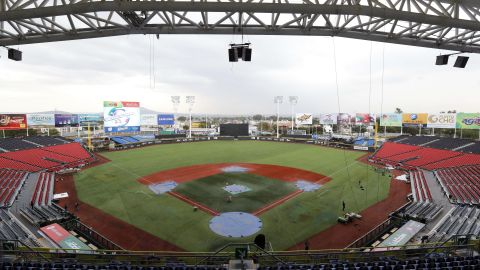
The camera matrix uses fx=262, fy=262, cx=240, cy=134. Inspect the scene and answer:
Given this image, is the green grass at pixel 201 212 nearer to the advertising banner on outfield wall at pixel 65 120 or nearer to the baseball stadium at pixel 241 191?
the baseball stadium at pixel 241 191

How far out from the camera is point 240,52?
1166 centimetres

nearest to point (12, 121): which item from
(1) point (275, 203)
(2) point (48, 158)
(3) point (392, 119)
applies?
(2) point (48, 158)

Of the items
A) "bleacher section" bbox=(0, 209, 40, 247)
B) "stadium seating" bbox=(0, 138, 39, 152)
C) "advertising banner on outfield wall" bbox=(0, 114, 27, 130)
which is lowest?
"bleacher section" bbox=(0, 209, 40, 247)

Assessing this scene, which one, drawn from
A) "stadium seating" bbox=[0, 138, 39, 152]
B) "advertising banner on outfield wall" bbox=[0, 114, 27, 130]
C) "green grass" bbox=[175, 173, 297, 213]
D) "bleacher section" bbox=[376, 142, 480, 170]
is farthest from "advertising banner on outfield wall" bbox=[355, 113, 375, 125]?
"advertising banner on outfield wall" bbox=[0, 114, 27, 130]

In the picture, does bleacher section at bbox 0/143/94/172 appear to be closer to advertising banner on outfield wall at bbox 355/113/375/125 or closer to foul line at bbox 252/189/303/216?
foul line at bbox 252/189/303/216

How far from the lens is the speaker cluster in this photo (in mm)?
11508

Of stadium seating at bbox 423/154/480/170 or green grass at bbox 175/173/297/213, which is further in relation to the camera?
stadium seating at bbox 423/154/480/170

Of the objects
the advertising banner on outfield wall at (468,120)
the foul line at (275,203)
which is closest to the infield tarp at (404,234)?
the foul line at (275,203)

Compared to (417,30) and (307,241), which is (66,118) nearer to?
(307,241)

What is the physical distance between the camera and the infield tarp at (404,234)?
1490cm

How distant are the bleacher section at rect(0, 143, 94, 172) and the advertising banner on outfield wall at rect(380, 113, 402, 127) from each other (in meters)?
55.8

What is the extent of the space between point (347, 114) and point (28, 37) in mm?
64147

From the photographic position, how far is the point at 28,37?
1124 centimetres

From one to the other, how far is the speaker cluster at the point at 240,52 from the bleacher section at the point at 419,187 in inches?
767
